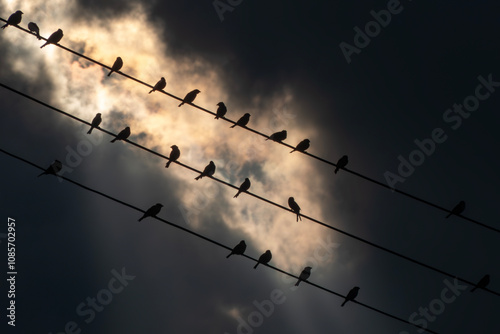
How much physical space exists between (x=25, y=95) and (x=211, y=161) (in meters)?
9.13

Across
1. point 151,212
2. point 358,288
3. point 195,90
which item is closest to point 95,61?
point 151,212

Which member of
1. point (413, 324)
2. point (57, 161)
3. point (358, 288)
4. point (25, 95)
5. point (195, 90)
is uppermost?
point (195, 90)

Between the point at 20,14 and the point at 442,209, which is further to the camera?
the point at 20,14

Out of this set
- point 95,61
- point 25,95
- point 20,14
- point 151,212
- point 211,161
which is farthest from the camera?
point 211,161

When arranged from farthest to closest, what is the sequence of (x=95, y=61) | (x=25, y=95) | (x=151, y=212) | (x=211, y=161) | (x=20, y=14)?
(x=211, y=161) < (x=20, y=14) < (x=151, y=212) < (x=95, y=61) < (x=25, y=95)

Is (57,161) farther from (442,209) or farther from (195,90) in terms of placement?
(442,209)

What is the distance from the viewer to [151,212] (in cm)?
1496

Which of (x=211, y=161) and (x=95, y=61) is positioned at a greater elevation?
(x=211, y=161)

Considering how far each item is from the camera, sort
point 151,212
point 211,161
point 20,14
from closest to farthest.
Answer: point 151,212 → point 20,14 → point 211,161

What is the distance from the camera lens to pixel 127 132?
20078 millimetres

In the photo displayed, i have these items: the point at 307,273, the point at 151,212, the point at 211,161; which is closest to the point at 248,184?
the point at 211,161

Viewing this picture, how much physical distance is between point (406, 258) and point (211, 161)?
31.4 feet

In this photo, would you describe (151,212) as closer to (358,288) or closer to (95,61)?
(95,61)

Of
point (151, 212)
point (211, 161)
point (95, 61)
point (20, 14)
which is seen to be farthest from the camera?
point (211, 161)
